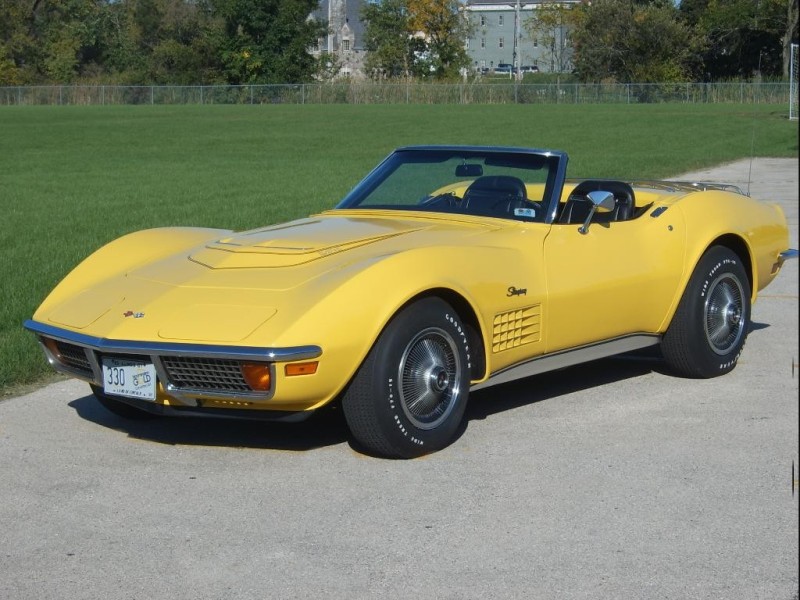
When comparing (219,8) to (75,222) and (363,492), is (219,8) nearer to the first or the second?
(75,222)

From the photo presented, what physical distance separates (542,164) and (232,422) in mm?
2029

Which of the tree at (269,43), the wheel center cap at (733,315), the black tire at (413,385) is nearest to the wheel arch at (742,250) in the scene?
the wheel center cap at (733,315)

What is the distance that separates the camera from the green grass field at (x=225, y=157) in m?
11.7

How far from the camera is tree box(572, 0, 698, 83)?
69.6 metres

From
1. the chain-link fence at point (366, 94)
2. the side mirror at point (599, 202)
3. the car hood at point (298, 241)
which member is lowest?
the car hood at point (298, 241)

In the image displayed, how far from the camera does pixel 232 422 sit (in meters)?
6.07

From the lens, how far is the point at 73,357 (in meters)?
5.49

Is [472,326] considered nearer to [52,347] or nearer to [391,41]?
[52,347]

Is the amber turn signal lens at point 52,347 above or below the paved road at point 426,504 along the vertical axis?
above

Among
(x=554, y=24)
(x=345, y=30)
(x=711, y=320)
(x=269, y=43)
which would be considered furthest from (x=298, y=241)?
(x=345, y=30)

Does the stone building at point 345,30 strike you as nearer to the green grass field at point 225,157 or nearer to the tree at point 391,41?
the tree at point 391,41

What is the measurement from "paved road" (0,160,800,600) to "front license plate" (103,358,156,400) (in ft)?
1.12

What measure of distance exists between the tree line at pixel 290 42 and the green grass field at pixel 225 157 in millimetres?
17156

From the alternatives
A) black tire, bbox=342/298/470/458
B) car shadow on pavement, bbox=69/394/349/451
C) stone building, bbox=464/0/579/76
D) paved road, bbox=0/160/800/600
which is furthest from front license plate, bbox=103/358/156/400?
stone building, bbox=464/0/579/76
